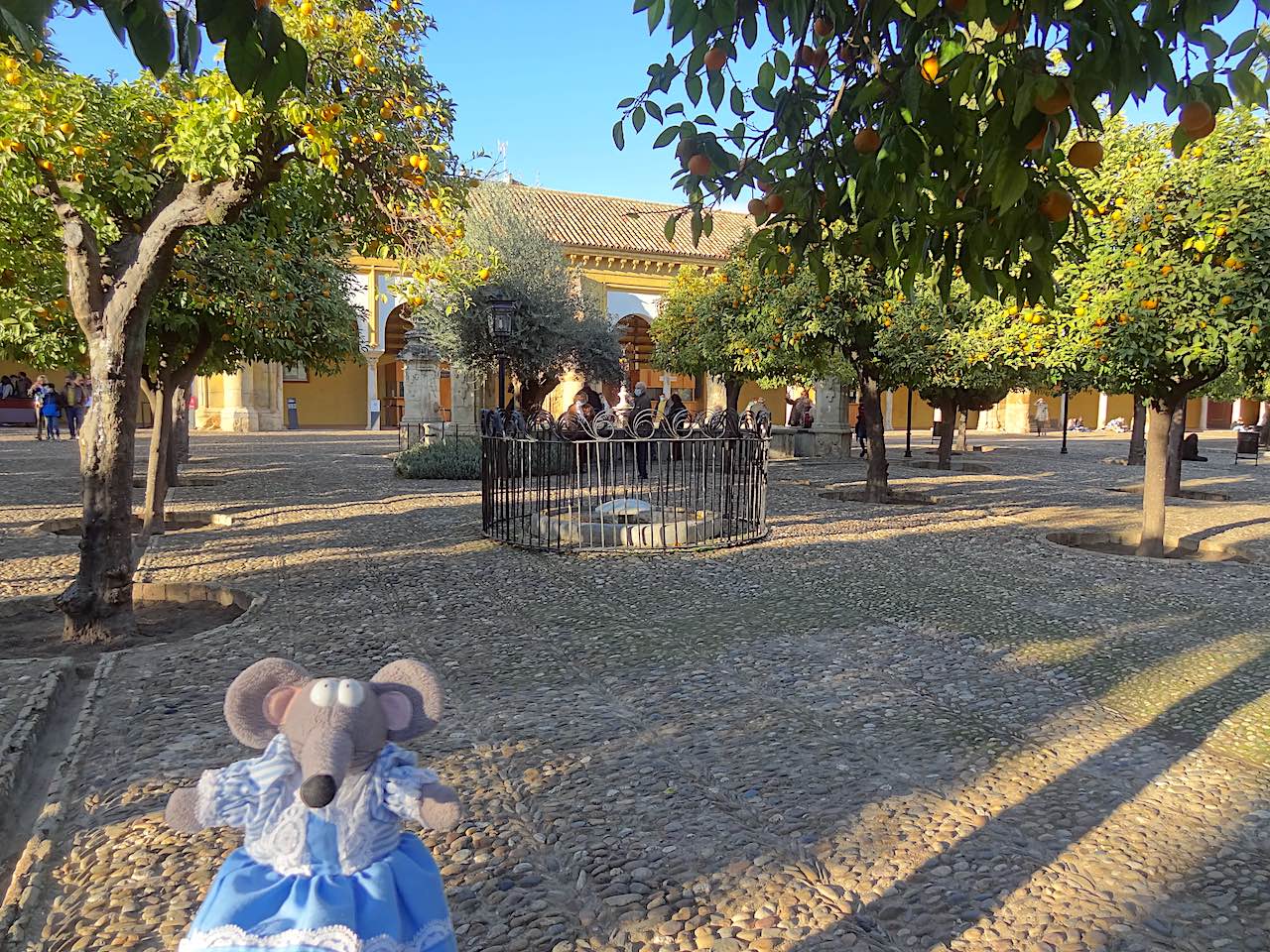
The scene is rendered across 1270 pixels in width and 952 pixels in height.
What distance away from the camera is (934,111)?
216 cm

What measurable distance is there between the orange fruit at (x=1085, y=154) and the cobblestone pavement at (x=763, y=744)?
2.03m

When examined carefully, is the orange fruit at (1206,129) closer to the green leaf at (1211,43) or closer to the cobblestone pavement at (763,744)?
the green leaf at (1211,43)

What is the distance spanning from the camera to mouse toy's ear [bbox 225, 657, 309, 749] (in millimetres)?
1724

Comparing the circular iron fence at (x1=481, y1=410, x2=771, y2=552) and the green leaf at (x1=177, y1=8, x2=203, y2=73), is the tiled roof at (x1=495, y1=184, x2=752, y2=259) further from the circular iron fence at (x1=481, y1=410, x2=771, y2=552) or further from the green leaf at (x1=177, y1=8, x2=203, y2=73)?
the green leaf at (x1=177, y1=8, x2=203, y2=73)

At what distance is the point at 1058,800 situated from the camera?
122 inches

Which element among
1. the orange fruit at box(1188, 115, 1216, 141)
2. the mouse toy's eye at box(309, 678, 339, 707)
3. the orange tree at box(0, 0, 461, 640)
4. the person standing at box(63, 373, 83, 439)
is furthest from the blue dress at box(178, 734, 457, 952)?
the person standing at box(63, 373, 83, 439)

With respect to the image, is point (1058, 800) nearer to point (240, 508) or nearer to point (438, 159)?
point (438, 159)

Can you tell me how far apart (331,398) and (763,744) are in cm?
3421

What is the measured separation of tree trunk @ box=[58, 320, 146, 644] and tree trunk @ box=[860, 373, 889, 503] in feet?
31.5

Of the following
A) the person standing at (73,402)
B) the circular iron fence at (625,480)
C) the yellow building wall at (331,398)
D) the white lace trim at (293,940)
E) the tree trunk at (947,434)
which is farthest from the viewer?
the yellow building wall at (331,398)

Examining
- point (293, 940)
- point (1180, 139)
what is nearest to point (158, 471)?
point (293, 940)

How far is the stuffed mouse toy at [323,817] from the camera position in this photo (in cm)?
158

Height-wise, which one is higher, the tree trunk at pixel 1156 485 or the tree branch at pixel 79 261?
the tree branch at pixel 79 261

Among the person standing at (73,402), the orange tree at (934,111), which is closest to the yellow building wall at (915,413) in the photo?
the person standing at (73,402)
